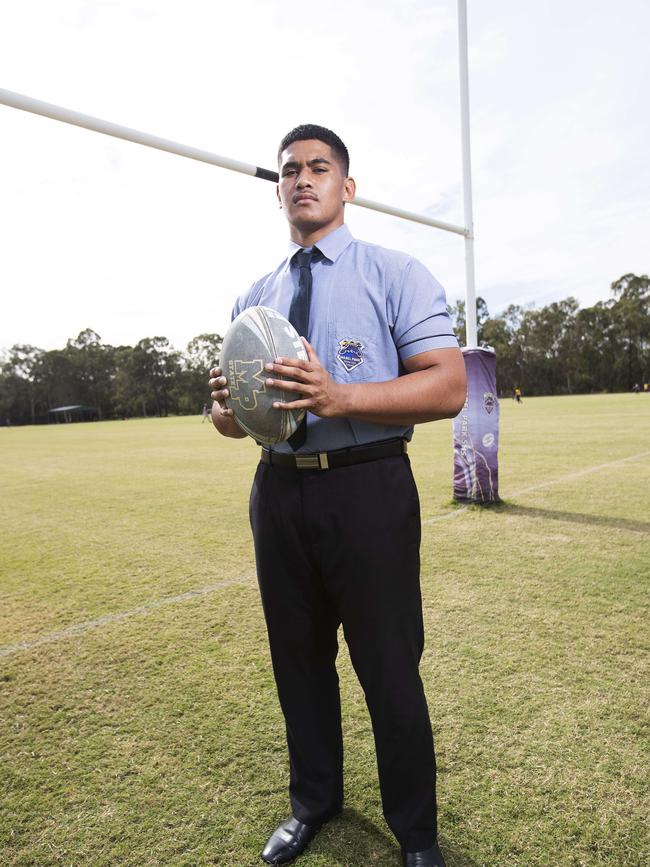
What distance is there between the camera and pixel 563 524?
5.72 metres

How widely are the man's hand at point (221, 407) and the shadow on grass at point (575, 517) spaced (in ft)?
15.4

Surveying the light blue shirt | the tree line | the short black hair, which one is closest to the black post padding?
the short black hair

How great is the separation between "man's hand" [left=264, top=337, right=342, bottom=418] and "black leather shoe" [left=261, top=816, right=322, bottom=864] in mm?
1349

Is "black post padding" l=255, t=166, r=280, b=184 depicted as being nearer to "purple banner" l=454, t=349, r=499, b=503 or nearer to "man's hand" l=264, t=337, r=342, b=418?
"purple banner" l=454, t=349, r=499, b=503

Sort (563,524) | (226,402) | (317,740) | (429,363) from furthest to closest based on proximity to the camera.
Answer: (563,524) < (317,740) < (226,402) < (429,363)

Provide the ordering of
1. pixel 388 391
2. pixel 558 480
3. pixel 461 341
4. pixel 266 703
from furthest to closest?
1. pixel 461 341
2. pixel 558 480
3. pixel 266 703
4. pixel 388 391

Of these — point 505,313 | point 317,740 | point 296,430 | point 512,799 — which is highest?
point 505,313

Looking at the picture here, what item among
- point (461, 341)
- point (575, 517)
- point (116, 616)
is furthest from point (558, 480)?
point (461, 341)

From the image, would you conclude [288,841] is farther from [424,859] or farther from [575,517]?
[575,517]

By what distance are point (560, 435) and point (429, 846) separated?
47.5 feet

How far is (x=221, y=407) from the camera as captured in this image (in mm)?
1866

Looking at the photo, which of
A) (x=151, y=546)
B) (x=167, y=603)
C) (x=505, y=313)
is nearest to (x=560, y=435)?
(x=151, y=546)

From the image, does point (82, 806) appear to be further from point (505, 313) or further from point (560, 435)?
point (505, 313)

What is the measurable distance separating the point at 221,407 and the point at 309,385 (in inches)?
20.8
